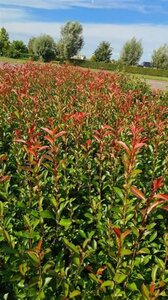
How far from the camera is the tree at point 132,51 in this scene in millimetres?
77375

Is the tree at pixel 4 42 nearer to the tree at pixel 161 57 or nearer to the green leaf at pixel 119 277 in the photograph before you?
the tree at pixel 161 57

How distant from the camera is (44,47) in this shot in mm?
64000

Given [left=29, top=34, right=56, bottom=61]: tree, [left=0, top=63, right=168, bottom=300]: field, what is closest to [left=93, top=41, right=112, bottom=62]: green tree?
[left=29, top=34, right=56, bottom=61]: tree

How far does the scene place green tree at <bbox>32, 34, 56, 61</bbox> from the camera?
6353 centimetres

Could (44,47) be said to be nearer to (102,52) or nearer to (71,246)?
(102,52)

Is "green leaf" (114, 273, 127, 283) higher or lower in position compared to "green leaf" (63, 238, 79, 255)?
lower

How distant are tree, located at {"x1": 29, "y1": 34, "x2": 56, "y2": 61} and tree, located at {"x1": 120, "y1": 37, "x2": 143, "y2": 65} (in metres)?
18.1

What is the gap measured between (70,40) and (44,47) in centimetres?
1240

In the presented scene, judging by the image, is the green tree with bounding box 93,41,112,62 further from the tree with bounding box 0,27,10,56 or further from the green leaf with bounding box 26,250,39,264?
the green leaf with bounding box 26,250,39,264

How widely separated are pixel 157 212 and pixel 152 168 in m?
0.78

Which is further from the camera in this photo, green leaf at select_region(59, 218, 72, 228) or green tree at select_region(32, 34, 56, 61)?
green tree at select_region(32, 34, 56, 61)

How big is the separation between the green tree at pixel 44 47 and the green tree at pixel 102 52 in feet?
39.2

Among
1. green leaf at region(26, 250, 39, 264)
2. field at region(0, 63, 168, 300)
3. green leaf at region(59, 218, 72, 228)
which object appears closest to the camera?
green leaf at region(26, 250, 39, 264)

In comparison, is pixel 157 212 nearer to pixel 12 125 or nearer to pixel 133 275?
pixel 133 275
